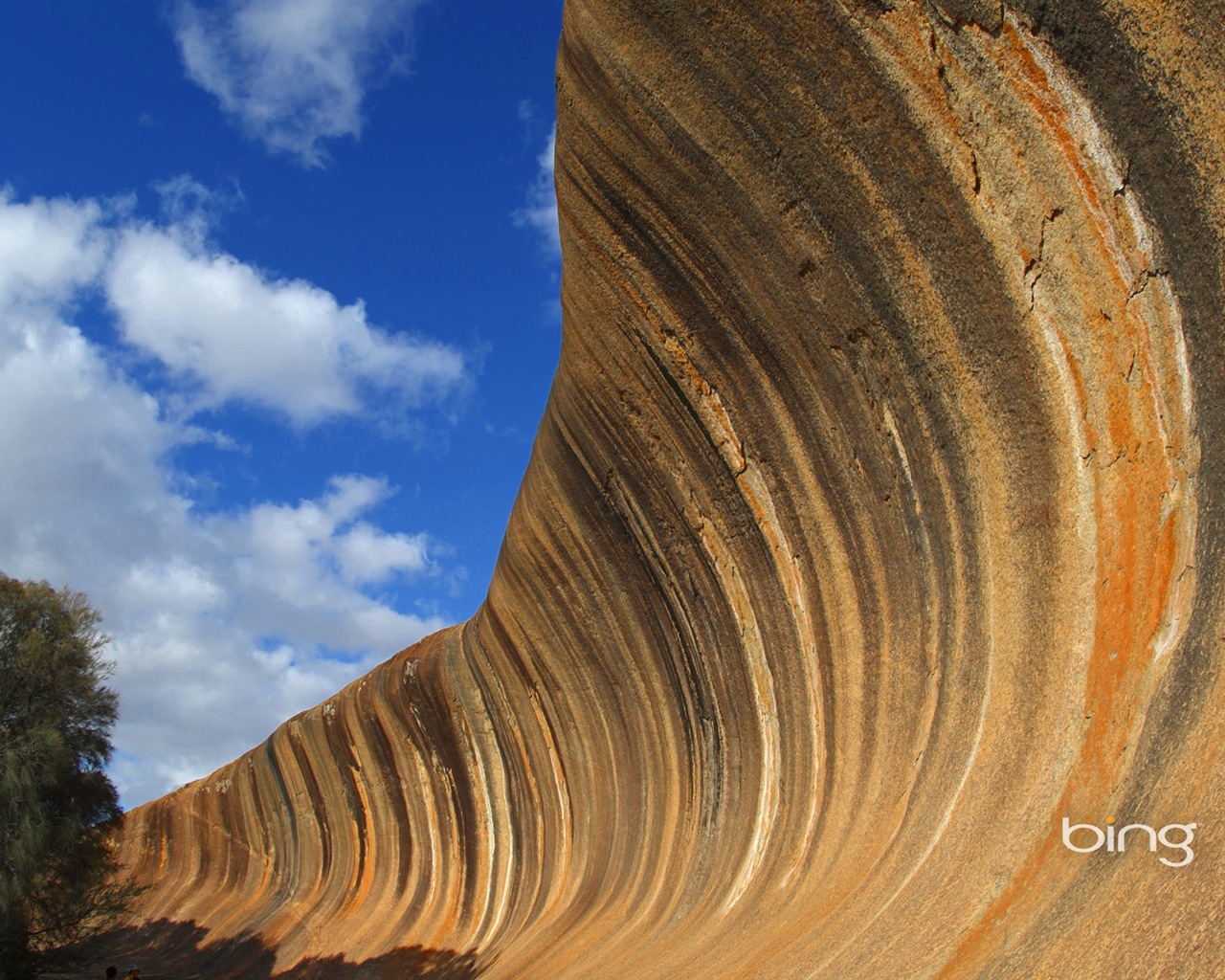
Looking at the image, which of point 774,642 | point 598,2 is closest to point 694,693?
point 774,642

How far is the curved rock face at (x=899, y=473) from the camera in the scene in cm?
351

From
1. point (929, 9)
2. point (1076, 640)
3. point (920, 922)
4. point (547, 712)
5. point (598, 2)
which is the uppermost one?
point (598, 2)

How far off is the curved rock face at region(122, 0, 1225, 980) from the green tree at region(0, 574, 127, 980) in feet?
25.8

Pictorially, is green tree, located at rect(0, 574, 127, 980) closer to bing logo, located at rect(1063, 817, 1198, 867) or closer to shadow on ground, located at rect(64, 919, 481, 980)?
shadow on ground, located at rect(64, 919, 481, 980)

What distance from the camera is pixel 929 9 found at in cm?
426

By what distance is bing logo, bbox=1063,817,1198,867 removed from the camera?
291 centimetres

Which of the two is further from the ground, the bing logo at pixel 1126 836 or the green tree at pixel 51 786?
the green tree at pixel 51 786

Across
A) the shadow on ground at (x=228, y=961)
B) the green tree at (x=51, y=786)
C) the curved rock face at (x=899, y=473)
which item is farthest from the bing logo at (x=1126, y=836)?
the green tree at (x=51, y=786)

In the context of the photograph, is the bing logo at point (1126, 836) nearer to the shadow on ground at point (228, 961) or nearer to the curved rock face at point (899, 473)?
the curved rock face at point (899, 473)

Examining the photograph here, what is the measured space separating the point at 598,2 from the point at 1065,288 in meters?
2.95

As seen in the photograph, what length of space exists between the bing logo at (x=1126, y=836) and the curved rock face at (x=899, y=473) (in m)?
0.01

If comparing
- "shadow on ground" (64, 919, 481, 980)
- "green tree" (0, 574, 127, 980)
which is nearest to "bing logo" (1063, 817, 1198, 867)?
"shadow on ground" (64, 919, 481, 980)

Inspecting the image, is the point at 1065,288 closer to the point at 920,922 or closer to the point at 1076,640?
the point at 1076,640

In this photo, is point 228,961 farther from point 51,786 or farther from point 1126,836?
point 1126,836
